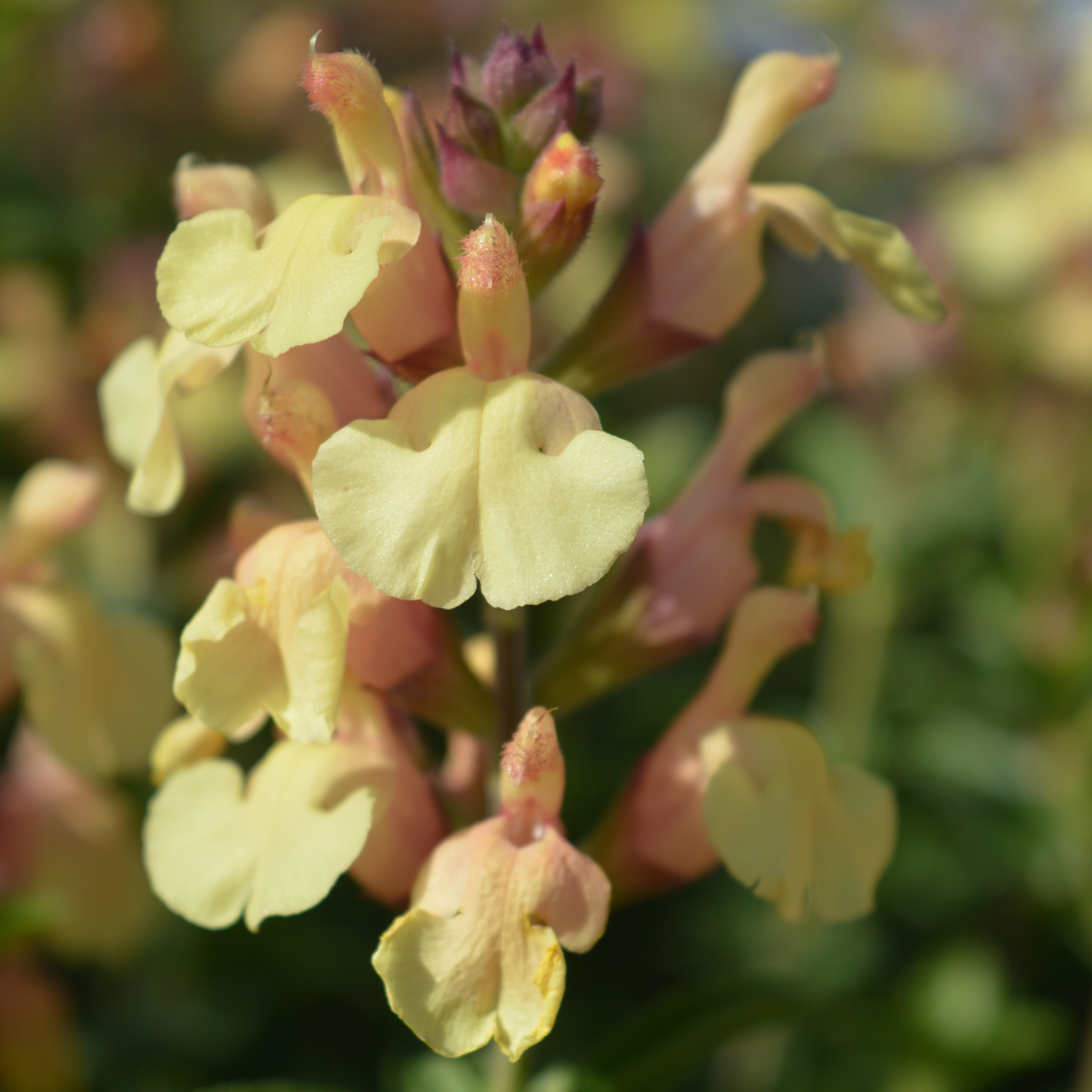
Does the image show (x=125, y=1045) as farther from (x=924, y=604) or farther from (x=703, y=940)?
(x=924, y=604)

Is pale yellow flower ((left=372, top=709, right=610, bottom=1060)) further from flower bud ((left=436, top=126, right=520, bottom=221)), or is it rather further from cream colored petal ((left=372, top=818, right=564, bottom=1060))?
flower bud ((left=436, top=126, right=520, bottom=221))

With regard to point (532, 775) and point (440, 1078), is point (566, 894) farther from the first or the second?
point (440, 1078)

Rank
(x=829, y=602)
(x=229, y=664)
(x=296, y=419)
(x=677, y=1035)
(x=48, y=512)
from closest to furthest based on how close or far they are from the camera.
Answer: (x=229, y=664) → (x=296, y=419) → (x=677, y=1035) → (x=48, y=512) → (x=829, y=602)

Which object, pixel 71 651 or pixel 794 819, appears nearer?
pixel 794 819

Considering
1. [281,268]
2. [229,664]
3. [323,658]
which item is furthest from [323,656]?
[281,268]

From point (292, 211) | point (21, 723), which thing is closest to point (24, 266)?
point (21, 723)

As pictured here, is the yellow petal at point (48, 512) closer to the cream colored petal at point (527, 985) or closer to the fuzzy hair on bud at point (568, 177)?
the fuzzy hair on bud at point (568, 177)
